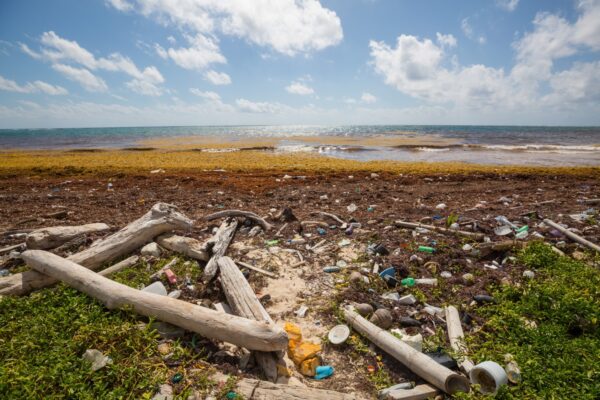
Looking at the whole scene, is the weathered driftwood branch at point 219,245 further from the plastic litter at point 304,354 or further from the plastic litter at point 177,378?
the plastic litter at point 304,354

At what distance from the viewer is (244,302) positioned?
3400 millimetres

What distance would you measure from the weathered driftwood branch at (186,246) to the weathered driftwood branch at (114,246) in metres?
0.20

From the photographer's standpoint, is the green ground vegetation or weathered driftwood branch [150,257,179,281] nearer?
the green ground vegetation

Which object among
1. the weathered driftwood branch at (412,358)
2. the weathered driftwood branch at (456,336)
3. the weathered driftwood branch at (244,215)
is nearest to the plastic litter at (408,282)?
the weathered driftwood branch at (456,336)

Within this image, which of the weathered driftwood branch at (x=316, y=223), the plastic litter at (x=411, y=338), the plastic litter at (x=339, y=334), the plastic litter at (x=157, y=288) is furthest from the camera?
the weathered driftwood branch at (x=316, y=223)

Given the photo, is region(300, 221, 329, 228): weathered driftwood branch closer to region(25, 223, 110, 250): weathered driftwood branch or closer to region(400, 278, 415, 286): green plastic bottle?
region(400, 278, 415, 286): green plastic bottle

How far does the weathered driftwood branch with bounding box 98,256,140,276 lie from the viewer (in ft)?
13.8

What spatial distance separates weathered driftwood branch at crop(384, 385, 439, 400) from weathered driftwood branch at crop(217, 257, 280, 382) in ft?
3.50

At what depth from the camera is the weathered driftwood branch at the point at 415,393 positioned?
95.2 inches

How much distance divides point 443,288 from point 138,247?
5.01 metres

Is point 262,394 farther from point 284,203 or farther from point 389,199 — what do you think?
point 389,199

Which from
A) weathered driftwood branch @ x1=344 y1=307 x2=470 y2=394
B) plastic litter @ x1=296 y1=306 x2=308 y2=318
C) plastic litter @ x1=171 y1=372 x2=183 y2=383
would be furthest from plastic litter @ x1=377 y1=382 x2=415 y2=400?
plastic litter @ x1=171 y1=372 x2=183 y2=383

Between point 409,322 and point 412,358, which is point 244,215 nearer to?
point 409,322

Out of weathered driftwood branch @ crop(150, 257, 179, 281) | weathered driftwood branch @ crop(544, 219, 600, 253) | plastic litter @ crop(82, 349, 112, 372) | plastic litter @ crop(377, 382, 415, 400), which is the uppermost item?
weathered driftwood branch @ crop(544, 219, 600, 253)
